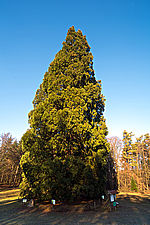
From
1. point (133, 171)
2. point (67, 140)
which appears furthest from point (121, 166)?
point (67, 140)

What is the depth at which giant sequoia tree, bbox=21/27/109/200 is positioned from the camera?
8.41 meters

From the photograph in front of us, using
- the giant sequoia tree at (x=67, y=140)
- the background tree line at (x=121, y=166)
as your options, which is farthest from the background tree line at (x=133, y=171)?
the giant sequoia tree at (x=67, y=140)

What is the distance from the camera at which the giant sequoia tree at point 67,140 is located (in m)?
8.41

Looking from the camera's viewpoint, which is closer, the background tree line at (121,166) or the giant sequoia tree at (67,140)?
the giant sequoia tree at (67,140)

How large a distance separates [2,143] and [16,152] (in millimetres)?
4978

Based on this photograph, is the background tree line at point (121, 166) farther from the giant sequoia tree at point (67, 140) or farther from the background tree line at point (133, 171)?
A: the giant sequoia tree at point (67, 140)

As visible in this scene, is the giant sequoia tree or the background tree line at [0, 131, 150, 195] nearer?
the giant sequoia tree

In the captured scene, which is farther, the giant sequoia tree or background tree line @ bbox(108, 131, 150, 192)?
background tree line @ bbox(108, 131, 150, 192)

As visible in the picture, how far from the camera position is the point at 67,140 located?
9.73 metres

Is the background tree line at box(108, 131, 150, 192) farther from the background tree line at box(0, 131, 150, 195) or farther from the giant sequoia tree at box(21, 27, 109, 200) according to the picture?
the giant sequoia tree at box(21, 27, 109, 200)

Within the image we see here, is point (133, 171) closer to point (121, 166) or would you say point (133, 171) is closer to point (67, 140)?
point (121, 166)

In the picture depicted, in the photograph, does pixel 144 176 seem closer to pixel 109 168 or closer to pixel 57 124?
pixel 109 168

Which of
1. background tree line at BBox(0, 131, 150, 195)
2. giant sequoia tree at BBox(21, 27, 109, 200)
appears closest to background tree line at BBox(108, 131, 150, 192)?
background tree line at BBox(0, 131, 150, 195)

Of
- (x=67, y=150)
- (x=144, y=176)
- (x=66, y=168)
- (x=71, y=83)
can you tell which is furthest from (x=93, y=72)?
(x=144, y=176)
